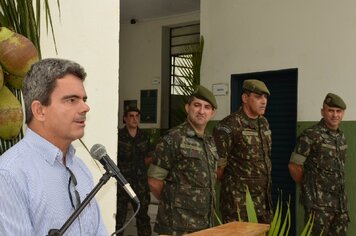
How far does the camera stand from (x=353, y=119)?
5.20 metres

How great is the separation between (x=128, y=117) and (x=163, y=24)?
273 cm

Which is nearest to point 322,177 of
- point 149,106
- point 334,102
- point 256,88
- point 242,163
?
point 334,102

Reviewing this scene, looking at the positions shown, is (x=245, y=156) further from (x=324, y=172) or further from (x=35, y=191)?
(x=35, y=191)

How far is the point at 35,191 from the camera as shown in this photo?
126 centimetres

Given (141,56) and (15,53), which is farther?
(141,56)

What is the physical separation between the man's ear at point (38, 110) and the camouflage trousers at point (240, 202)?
3.10 metres

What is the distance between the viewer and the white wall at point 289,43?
17.4ft

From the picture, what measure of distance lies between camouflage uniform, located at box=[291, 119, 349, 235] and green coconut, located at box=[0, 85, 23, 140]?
3589 mm

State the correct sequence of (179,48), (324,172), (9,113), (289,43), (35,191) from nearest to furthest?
(35,191), (9,113), (324,172), (289,43), (179,48)

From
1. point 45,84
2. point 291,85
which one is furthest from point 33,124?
point 291,85

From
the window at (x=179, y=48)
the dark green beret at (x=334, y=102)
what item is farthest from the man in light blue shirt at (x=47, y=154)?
the window at (x=179, y=48)

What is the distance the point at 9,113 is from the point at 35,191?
0.30m

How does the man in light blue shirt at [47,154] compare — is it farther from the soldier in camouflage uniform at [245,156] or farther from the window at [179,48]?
the window at [179,48]

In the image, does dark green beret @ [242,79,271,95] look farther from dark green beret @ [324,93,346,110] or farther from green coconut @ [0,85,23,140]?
green coconut @ [0,85,23,140]
